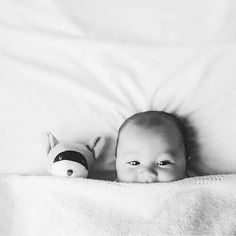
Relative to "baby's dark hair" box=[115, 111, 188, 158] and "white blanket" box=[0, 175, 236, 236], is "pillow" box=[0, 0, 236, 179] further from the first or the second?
"white blanket" box=[0, 175, 236, 236]

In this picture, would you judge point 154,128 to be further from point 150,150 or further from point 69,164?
point 69,164

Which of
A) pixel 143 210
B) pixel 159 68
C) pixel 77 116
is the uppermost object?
pixel 159 68

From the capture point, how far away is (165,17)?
56.4 inches

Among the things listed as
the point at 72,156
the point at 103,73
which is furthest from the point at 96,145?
the point at 103,73

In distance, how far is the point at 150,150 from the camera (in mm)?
1359

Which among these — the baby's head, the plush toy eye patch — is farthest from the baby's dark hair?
the plush toy eye patch

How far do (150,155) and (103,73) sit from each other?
0.91 ft

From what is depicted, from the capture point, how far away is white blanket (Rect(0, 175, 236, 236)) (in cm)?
121

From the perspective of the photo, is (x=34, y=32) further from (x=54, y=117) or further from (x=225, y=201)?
(x=225, y=201)

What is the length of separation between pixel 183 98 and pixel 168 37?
0.58 feet

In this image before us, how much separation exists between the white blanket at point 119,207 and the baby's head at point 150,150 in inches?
2.4

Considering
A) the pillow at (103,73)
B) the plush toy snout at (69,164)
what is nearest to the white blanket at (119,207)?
the plush toy snout at (69,164)

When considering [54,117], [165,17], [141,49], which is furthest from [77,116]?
[165,17]

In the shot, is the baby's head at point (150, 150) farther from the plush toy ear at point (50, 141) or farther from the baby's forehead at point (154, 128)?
the plush toy ear at point (50, 141)
